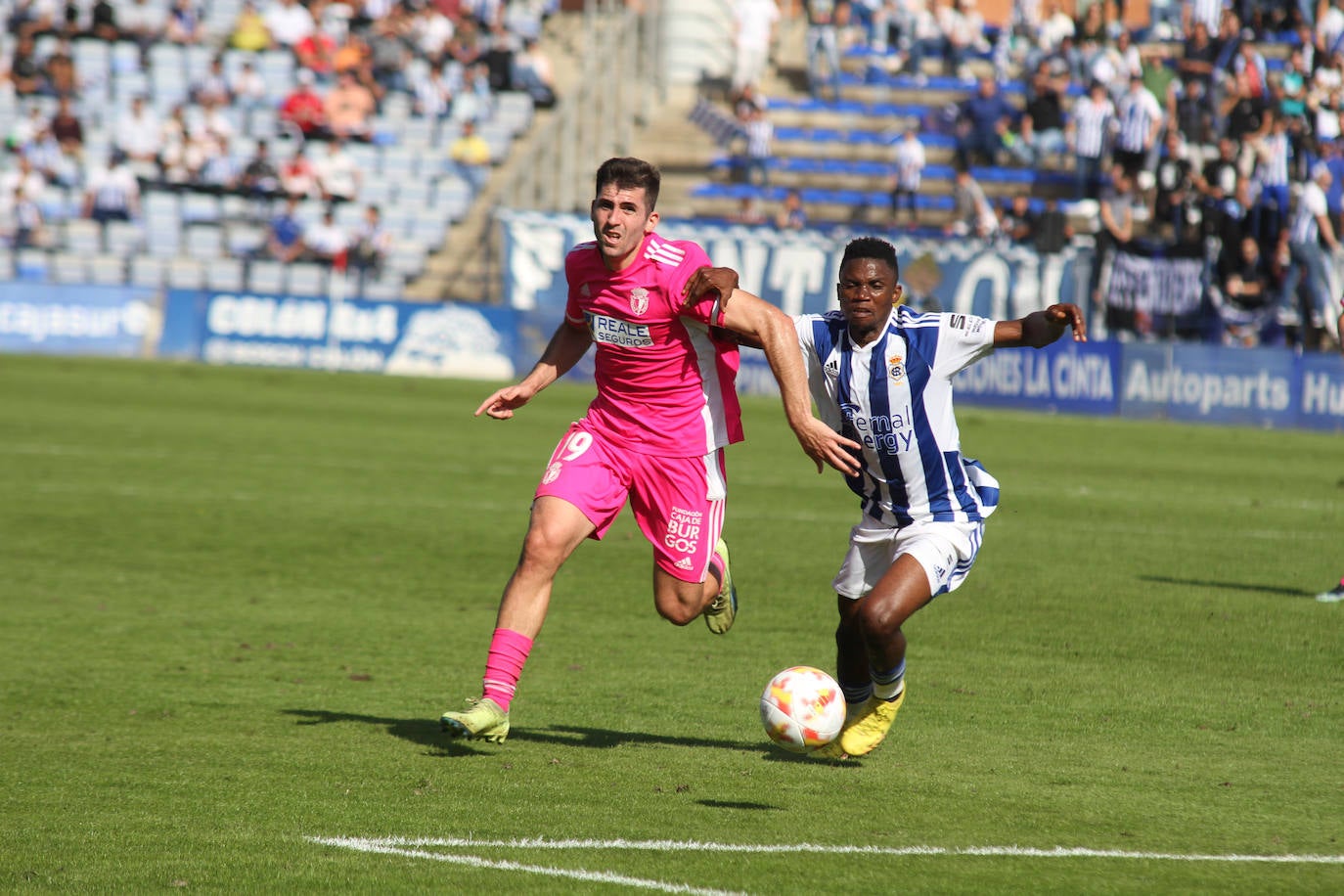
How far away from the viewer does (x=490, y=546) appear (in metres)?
11.8

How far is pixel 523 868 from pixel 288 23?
1359 inches

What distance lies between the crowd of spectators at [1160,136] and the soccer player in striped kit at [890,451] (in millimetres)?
18186

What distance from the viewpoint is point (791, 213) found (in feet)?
96.8

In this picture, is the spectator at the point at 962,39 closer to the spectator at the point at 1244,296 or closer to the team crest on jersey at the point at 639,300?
the spectator at the point at 1244,296

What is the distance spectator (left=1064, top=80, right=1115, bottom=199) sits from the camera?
27281mm

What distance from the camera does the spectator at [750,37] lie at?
35.7m

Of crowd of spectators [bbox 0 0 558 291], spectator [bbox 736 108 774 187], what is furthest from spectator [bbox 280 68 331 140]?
spectator [bbox 736 108 774 187]

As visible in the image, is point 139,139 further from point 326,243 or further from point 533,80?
point 533,80

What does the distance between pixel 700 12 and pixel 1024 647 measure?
99.6ft

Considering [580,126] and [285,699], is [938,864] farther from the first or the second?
[580,126]

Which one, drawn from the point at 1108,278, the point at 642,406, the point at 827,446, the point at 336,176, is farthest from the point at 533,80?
the point at 827,446

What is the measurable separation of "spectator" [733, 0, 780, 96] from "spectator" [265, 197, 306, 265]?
9.96 meters

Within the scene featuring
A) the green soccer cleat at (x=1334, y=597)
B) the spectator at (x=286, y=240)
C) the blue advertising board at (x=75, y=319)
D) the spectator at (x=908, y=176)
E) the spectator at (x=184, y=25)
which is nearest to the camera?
the green soccer cleat at (x=1334, y=597)

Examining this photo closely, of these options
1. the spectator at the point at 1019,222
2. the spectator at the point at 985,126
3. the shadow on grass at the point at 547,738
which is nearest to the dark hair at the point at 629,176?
the shadow on grass at the point at 547,738
